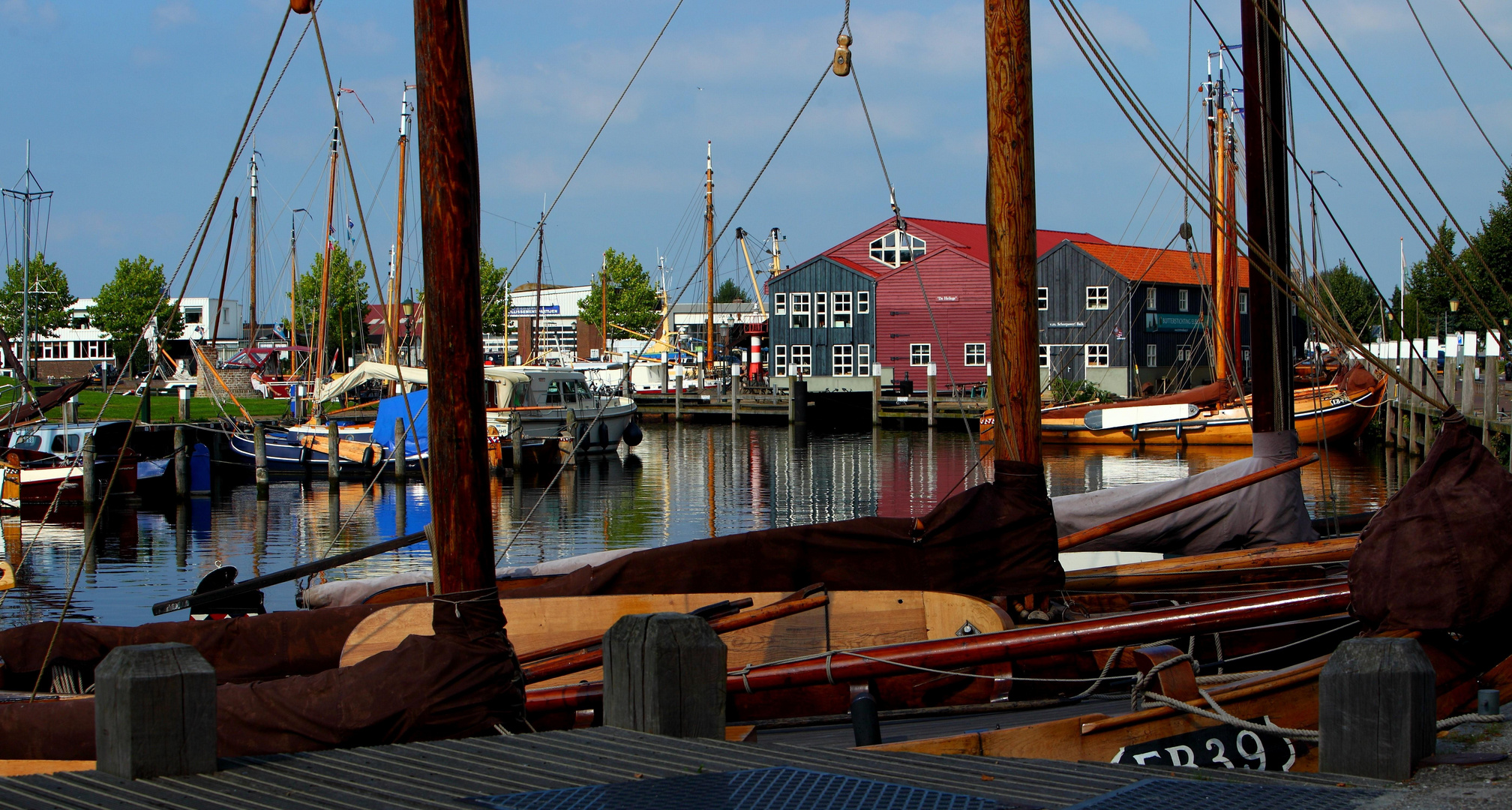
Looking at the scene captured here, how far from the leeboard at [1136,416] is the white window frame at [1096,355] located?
44.1ft

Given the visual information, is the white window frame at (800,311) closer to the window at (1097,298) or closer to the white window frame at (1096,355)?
the window at (1097,298)

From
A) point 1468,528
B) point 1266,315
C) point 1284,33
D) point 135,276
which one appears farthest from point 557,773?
point 135,276

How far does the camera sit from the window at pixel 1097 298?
55.8m

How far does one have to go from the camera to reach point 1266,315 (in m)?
12.3

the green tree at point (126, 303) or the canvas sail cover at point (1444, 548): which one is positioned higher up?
the green tree at point (126, 303)

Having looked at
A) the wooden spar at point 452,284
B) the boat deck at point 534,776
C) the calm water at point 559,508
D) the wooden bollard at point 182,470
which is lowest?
the calm water at point 559,508

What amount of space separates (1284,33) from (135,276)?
75.3m

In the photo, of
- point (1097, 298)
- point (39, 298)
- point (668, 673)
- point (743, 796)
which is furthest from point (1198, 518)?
point (39, 298)

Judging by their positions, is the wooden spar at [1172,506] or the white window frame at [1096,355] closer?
the wooden spar at [1172,506]

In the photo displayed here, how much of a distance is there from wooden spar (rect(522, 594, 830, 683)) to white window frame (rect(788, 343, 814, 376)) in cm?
5429

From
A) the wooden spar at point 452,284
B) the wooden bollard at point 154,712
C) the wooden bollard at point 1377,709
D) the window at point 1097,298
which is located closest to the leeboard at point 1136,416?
the window at point 1097,298

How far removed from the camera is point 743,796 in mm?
4184

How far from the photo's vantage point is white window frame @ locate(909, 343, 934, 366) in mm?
60000

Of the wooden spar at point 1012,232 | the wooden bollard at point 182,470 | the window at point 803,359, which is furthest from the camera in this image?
the window at point 803,359
